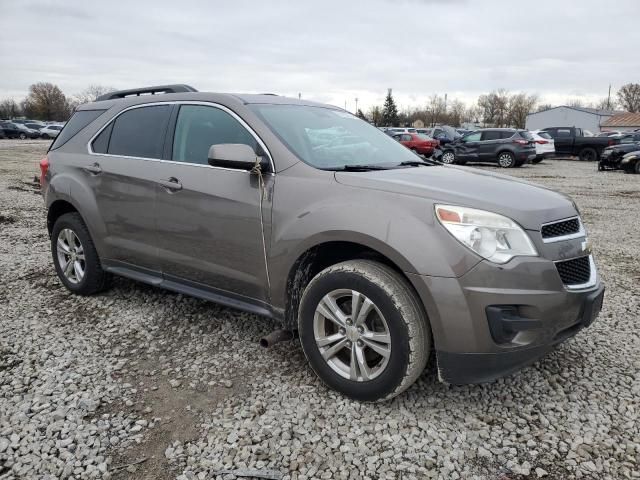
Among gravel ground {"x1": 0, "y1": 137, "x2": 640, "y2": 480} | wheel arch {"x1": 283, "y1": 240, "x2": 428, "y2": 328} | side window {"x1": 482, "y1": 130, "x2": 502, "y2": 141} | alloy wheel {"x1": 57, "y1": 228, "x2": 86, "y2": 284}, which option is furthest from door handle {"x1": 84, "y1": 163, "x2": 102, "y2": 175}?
side window {"x1": 482, "y1": 130, "x2": 502, "y2": 141}

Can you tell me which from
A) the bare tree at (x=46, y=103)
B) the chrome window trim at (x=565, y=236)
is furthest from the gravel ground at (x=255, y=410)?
the bare tree at (x=46, y=103)

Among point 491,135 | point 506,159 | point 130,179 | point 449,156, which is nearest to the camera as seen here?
point 130,179

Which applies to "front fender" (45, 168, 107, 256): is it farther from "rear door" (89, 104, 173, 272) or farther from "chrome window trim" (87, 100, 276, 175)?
"chrome window trim" (87, 100, 276, 175)

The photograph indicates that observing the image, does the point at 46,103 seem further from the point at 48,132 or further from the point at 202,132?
the point at 202,132

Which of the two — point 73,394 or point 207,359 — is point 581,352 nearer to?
point 207,359

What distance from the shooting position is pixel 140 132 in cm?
399

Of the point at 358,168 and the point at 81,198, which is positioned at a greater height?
the point at 358,168

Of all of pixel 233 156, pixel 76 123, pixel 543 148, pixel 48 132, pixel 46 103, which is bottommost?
pixel 543 148

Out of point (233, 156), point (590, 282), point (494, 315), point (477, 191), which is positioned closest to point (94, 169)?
point (233, 156)

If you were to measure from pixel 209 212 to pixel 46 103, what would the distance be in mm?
91083

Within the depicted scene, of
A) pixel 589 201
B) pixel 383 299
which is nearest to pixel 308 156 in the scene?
pixel 383 299

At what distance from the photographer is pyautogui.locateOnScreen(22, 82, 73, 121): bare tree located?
8075 centimetres

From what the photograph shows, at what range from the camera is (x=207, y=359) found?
3420 mm

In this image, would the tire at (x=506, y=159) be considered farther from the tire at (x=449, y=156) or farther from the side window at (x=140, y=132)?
the side window at (x=140, y=132)
